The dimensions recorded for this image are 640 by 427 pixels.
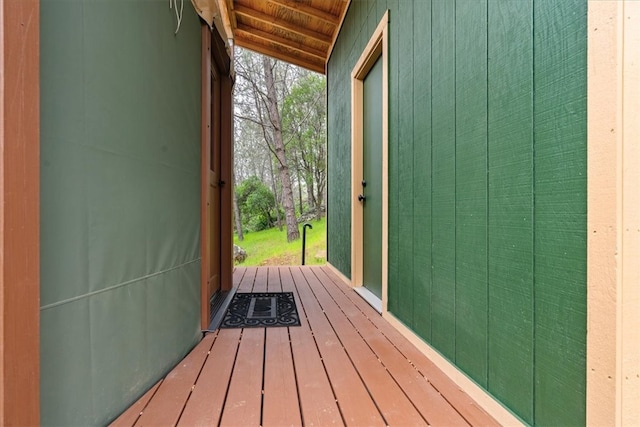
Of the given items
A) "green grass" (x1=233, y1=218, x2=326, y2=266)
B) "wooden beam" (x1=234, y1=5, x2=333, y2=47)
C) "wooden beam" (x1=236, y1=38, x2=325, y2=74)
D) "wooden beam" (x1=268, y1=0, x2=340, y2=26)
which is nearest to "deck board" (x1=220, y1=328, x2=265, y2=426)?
"wooden beam" (x1=268, y1=0, x2=340, y2=26)

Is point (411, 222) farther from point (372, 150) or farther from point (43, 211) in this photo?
point (43, 211)

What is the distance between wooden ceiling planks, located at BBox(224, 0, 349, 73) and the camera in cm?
363

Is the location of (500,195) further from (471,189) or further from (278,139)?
(278,139)

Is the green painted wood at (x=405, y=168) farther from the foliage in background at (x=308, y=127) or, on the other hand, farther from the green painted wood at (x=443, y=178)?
the foliage in background at (x=308, y=127)

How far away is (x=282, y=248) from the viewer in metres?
8.22

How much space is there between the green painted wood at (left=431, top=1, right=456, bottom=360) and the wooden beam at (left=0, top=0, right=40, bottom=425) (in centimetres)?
138

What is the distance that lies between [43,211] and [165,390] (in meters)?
0.82

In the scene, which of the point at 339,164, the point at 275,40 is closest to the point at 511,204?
the point at 339,164

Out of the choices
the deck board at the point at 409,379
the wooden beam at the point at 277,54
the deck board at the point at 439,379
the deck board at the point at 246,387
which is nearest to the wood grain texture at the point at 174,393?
the deck board at the point at 246,387

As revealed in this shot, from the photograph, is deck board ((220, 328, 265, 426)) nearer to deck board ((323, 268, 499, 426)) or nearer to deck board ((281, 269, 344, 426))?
deck board ((281, 269, 344, 426))

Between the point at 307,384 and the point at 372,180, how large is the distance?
69.4 inches

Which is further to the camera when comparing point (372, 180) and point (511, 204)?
point (372, 180)

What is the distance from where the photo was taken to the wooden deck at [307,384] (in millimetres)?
1079

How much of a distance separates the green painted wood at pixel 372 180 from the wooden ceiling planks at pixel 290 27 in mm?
1280
